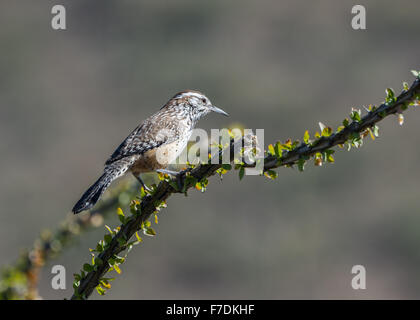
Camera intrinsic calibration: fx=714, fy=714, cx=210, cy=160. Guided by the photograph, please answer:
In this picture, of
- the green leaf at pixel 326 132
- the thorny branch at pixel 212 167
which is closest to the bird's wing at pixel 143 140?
the thorny branch at pixel 212 167

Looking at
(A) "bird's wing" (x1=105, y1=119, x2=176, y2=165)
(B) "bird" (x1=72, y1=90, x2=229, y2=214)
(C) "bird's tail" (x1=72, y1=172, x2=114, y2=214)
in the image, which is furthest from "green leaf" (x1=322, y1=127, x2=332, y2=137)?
(A) "bird's wing" (x1=105, y1=119, x2=176, y2=165)

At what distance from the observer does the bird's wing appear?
4.37 meters

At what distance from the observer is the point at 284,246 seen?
2216 centimetres

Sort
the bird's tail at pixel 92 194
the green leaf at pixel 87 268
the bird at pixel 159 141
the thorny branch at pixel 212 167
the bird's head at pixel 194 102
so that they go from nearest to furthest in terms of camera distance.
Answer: the thorny branch at pixel 212 167, the green leaf at pixel 87 268, the bird's tail at pixel 92 194, the bird at pixel 159 141, the bird's head at pixel 194 102

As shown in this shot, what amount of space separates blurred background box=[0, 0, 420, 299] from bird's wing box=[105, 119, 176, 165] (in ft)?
30.0

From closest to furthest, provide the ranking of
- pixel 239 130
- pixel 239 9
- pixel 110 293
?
pixel 239 130 → pixel 110 293 → pixel 239 9

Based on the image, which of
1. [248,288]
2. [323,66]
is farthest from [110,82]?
[248,288]

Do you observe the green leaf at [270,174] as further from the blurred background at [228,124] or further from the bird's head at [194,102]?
the blurred background at [228,124]

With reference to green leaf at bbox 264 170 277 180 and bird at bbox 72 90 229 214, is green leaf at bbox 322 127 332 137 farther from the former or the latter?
bird at bbox 72 90 229 214

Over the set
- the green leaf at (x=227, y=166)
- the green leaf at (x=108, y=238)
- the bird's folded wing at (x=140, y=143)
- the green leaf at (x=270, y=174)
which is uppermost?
the bird's folded wing at (x=140, y=143)

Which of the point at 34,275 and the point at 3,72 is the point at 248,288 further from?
the point at 3,72

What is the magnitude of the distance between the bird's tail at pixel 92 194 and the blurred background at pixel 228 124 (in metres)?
9.76

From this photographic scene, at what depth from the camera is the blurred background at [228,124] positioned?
21453mm

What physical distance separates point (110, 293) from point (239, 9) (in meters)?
28.7
